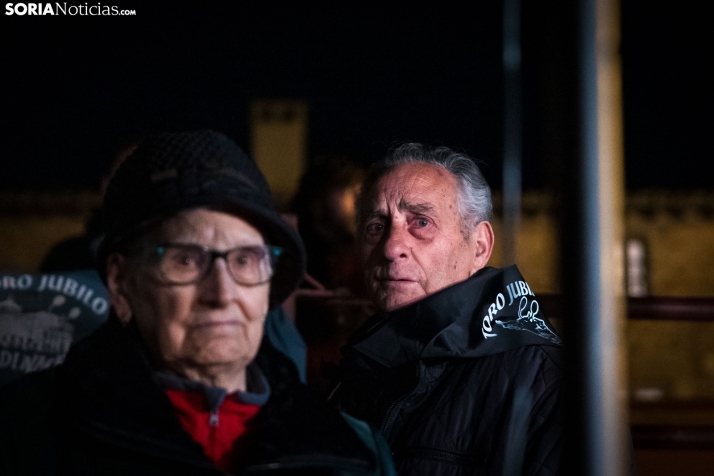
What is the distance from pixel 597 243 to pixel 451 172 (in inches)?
54.9

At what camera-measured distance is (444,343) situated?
182cm

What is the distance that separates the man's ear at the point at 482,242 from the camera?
2.22 m

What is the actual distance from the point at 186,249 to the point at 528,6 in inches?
22.4

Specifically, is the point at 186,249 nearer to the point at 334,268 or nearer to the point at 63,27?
the point at 334,268

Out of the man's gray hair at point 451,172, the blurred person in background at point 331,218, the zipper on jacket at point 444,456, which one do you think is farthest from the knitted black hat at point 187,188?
the blurred person in background at point 331,218

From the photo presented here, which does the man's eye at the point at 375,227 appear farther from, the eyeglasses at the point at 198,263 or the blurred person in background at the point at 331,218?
the eyeglasses at the point at 198,263

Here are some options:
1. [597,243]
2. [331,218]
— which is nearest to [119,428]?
[597,243]

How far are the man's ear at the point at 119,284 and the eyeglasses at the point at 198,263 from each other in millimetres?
88

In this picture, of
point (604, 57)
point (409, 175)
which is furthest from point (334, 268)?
point (604, 57)

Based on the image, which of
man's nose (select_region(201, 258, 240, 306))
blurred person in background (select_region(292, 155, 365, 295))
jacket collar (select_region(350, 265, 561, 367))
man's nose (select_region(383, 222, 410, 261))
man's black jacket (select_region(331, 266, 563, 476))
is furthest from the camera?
blurred person in background (select_region(292, 155, 365, 295))

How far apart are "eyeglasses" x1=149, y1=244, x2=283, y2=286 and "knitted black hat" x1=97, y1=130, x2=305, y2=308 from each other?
5cm

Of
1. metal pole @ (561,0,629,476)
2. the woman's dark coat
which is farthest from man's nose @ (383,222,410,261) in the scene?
metal pole @ (561,0,629,476)

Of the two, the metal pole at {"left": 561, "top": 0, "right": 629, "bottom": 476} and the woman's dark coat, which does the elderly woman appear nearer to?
the woman's dark coat

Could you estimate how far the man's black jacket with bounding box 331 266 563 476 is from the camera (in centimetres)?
171
